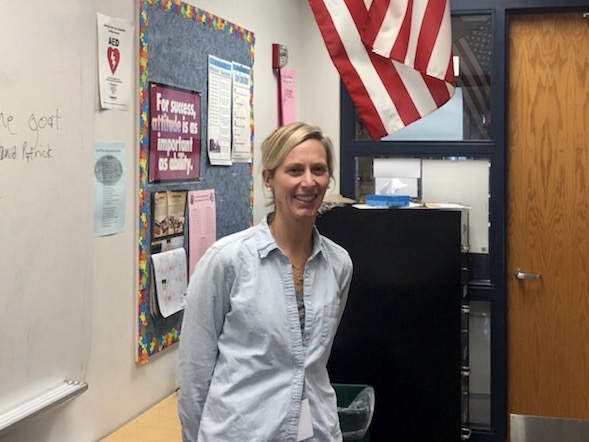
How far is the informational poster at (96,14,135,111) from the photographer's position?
6.90ft

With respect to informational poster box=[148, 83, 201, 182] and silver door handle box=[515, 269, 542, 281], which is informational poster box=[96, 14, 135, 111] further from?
silver door handle box=[515, 269, 542, 281]

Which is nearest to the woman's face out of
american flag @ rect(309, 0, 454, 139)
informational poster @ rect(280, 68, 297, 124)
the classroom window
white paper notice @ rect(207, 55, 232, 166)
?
american flag @ rect(309, 0, 454, 139)

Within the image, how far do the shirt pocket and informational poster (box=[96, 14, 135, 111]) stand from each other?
2.89 ft

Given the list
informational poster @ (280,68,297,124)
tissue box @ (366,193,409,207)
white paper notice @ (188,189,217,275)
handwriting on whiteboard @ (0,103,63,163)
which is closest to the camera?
handwriting on whiteboard @ (0,103,63,163)

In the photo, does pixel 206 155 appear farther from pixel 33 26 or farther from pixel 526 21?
pixel 526 21

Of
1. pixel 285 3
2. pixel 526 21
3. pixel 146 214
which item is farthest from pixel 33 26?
pixel 526 21

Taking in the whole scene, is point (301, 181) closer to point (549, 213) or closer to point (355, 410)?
point (355, 410)

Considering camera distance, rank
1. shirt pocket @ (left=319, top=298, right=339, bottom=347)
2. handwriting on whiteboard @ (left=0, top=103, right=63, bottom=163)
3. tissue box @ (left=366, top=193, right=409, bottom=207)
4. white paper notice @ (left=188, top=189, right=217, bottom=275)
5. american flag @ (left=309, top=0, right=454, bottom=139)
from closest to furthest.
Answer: handwriting on whiteboard @ (left=0, top=103, right=63, bottom=163) < shirt pocket @ (left=319, top=298, right=339, bottom=347) < american flag @ (left=309, top=0, right=454, bottom=139) < white paper notice @ (left=188, top=189, right=217, bottom=275) < tissue box @ (left=366, top=193, right=409, bottom=207)

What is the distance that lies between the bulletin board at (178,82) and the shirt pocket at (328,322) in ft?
2.53

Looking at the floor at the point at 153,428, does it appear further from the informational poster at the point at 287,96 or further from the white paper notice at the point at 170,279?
the informational poster at the point at 287,96

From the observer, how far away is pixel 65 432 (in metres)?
2.03

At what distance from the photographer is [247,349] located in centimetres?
172

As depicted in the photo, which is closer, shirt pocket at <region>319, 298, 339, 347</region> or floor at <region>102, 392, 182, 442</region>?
shirt pocket at <region>319, 298, 339, 347</region>

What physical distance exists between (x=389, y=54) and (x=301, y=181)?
0.91 m
